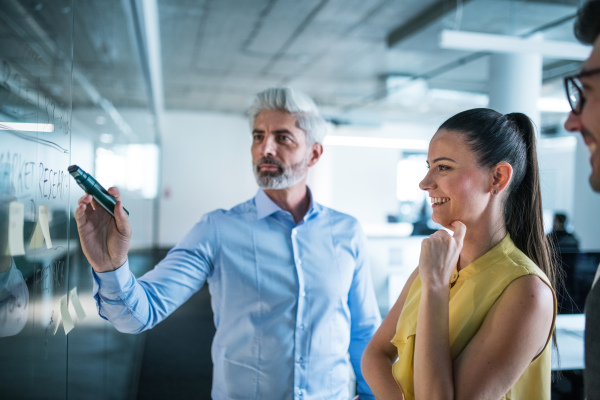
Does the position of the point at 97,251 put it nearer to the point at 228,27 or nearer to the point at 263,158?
the point at 263,158

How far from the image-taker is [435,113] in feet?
40.6

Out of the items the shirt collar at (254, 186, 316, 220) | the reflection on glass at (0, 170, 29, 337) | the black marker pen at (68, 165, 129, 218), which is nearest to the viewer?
the reflection on glass at (0, 170, 29, 337)

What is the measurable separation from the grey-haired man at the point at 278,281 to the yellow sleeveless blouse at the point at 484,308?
1.51ft

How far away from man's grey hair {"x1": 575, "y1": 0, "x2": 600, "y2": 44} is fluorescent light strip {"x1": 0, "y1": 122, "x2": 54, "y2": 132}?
930mm

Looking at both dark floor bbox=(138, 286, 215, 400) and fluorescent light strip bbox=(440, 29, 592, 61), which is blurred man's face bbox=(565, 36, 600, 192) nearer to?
fluorescent light strip bbox=(440, 29, 592, 61)

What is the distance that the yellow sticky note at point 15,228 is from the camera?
2.38 feet

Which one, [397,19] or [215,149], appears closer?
[397,19]

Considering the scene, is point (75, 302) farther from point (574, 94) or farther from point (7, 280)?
point (574, 94)

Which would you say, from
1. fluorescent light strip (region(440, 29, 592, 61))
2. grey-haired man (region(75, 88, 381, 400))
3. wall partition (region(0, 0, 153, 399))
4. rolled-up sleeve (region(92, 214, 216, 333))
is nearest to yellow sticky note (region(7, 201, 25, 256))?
wall partition (region(0, 0, 153, 399))

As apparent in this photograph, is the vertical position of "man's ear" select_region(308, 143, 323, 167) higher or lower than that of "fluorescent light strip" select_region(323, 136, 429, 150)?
lower

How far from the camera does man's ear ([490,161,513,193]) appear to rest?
1.15m

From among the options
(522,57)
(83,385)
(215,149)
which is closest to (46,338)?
(83,385)

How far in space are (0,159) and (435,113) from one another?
12.6 metres

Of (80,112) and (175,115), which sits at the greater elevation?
(175,115)
